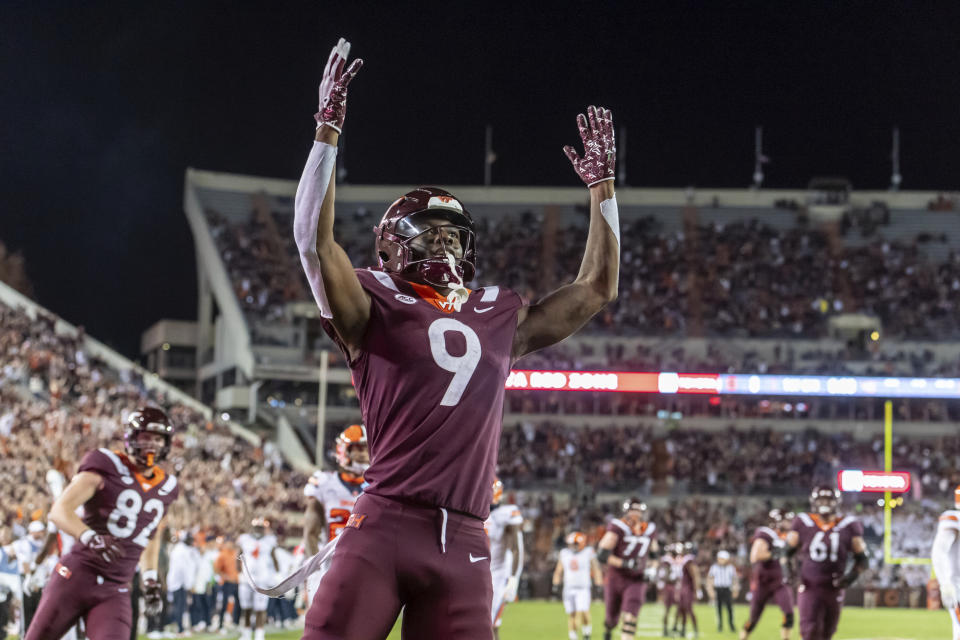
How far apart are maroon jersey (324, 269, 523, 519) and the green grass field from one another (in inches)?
542

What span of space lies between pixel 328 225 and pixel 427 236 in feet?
→ 1.40

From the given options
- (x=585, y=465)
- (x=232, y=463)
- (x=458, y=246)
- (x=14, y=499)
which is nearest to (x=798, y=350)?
(x=585, y=465)

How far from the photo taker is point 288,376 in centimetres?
3794

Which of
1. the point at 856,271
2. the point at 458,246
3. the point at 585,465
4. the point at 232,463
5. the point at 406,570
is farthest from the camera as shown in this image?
the point at 856,271

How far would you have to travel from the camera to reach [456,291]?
402 centimetres

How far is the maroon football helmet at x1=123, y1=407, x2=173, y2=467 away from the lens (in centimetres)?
806

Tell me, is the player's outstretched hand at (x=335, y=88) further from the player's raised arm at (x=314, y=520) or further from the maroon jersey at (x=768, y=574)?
the maroon jersey at (x=768, y=574)

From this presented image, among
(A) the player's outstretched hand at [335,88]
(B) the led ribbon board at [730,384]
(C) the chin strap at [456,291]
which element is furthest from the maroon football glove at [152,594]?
(B) the led ribbon board at [730,384]

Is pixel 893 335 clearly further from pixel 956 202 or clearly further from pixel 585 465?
pixel 585 465

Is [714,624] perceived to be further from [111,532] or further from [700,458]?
[111,532]

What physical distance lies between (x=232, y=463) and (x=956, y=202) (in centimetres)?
2815

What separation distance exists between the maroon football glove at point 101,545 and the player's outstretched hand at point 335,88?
14.7 ft

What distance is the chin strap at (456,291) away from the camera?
4004 mm

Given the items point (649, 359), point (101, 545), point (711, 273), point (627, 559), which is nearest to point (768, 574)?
point (627, 559)
